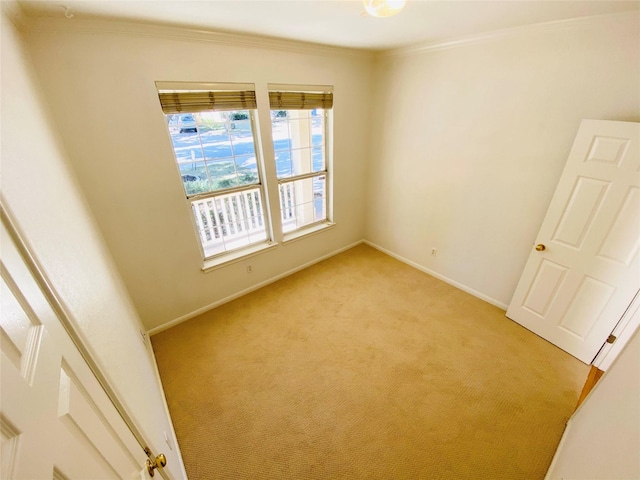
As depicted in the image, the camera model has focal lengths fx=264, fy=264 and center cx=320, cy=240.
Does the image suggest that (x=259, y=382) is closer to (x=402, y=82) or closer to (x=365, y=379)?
(x=365, y=379)

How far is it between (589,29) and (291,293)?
325 centimetres

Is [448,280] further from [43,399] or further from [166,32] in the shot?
[166,32]

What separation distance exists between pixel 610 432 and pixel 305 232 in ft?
9.26

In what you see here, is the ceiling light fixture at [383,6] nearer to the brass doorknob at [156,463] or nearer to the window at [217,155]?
the window at [217,155]

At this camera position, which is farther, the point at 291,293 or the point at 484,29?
the point at 291,293

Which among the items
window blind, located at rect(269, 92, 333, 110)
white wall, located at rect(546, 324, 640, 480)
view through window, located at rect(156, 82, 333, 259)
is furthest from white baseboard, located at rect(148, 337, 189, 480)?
window blind, located at rect(269, 92, 333, 110)

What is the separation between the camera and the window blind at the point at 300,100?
2.50 m

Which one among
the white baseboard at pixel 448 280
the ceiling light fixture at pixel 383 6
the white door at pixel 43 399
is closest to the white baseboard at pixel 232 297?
the white baseboard at pixel 448 280

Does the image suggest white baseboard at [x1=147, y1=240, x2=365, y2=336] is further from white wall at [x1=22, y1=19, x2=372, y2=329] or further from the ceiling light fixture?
the ceiling light fixture

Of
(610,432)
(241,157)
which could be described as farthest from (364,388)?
(241,157)

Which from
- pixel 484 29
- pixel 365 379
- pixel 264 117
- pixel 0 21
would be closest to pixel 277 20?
pixel 264 117

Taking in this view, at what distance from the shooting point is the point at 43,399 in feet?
1.63

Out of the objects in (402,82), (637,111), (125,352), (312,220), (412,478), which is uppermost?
(402,82)

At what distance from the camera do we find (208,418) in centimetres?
185
